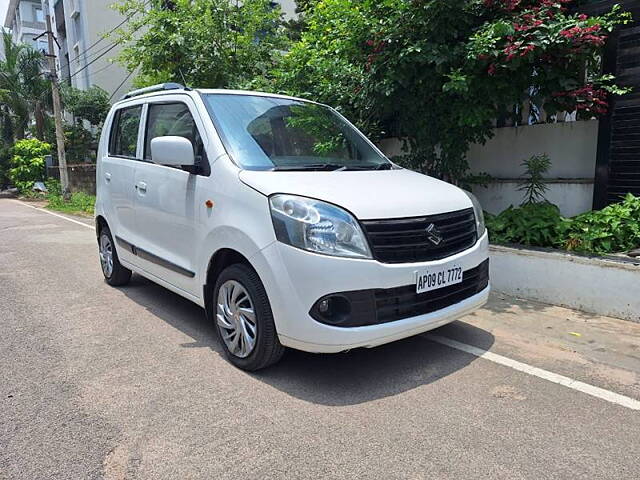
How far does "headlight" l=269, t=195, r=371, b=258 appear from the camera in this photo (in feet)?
9.25

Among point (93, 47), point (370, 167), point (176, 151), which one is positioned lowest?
point (370, 167)

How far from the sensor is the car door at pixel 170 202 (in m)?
3.67

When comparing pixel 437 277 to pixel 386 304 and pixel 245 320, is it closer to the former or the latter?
pixel 386 304

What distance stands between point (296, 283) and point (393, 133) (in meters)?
4.83

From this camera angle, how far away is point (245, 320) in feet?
10.7

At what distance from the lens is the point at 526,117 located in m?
6.02

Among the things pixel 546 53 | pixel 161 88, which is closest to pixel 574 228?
pixel 546 53

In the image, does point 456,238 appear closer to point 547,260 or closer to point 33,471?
point 547,260

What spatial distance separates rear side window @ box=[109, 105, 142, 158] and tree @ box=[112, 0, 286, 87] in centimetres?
396

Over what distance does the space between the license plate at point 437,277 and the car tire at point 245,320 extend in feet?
3.08

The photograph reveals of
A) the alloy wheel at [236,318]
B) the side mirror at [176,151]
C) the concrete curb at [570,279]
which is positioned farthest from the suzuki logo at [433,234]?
the concrete curb at [570,279]

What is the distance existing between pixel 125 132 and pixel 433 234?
344 cm

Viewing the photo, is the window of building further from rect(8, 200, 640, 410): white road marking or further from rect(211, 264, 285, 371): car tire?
rect(8, 200, 640, 410): white road marking

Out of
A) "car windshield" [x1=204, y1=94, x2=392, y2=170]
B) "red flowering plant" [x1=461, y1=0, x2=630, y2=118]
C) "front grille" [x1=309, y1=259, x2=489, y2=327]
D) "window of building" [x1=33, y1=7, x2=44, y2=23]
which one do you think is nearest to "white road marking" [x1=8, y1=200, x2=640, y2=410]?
"front grille" [x1=309, y1=259, x2=489, y2=327]
